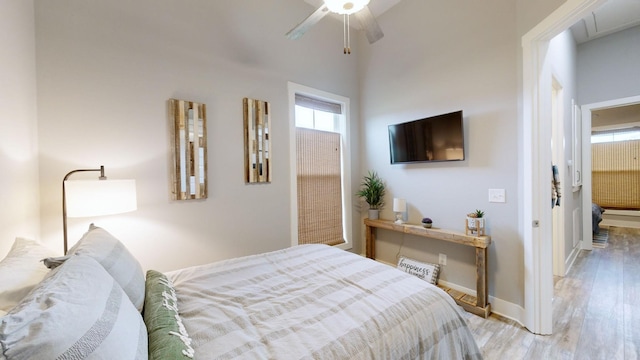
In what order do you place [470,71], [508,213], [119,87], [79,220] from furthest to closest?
1. [470,71]
2. [508,213]
3. [119,87]
4. [79,220]

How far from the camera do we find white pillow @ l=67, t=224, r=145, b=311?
1090 millimetres

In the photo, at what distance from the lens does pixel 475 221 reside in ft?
7.66

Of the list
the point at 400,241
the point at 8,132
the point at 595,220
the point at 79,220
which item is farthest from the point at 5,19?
the point at 595,220

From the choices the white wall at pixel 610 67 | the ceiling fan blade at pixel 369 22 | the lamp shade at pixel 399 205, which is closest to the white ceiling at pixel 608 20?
the white wall at pixel 610 67

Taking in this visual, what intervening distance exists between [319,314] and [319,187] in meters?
2.16

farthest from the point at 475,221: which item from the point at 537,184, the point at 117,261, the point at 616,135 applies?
the point at 616,135

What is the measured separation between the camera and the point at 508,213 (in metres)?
2.28

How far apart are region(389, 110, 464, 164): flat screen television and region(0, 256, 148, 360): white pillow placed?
2.75 m

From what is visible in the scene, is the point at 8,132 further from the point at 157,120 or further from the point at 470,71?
the point at 470,71

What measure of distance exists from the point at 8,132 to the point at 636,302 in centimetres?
510

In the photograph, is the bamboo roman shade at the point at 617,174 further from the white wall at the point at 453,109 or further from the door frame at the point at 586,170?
the white wall at the point at 453,109

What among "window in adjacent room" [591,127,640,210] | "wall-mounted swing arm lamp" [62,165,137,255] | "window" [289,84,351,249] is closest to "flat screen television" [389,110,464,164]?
"window" [289,84,351,249]

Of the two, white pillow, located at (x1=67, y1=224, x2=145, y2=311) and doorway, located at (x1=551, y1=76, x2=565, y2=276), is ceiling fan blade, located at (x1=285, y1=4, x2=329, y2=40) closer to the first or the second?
white pillow, located at (x1=67, y1=224, x2=145, y2=311)

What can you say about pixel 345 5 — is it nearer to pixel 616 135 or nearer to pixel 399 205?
pixel 399 205
